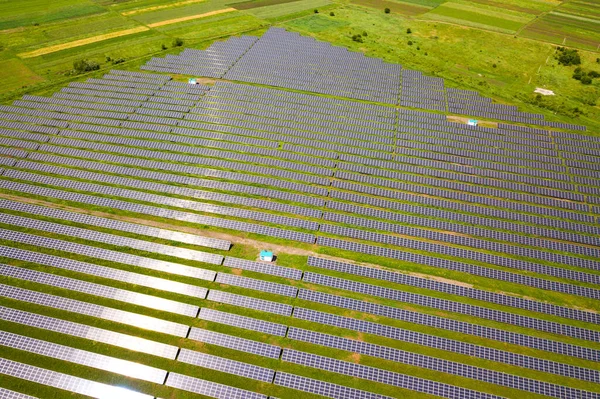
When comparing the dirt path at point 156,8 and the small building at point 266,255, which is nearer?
the small building at point 266,255

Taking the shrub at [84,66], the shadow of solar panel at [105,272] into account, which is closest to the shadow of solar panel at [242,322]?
the shadow of solar panel at [105,272]

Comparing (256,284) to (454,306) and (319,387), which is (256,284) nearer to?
(319,387)

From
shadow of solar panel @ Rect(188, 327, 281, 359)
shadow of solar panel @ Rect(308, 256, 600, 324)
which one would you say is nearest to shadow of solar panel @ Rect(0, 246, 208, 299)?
shadow of solar panel @ Rect(188, 327, 281, 359)

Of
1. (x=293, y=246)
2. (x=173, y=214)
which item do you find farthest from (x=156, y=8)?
(x=293, y=246)

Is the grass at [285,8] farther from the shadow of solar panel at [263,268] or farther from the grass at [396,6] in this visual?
the shadow of solar panel at [263,268]

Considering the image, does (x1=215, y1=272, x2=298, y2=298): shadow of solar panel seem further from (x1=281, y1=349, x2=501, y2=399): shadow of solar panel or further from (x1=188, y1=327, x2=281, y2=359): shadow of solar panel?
(x1=281, y1=349, x2=501, y2=399): shadow of solar panel

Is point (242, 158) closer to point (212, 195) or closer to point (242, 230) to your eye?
point (212, 195)
